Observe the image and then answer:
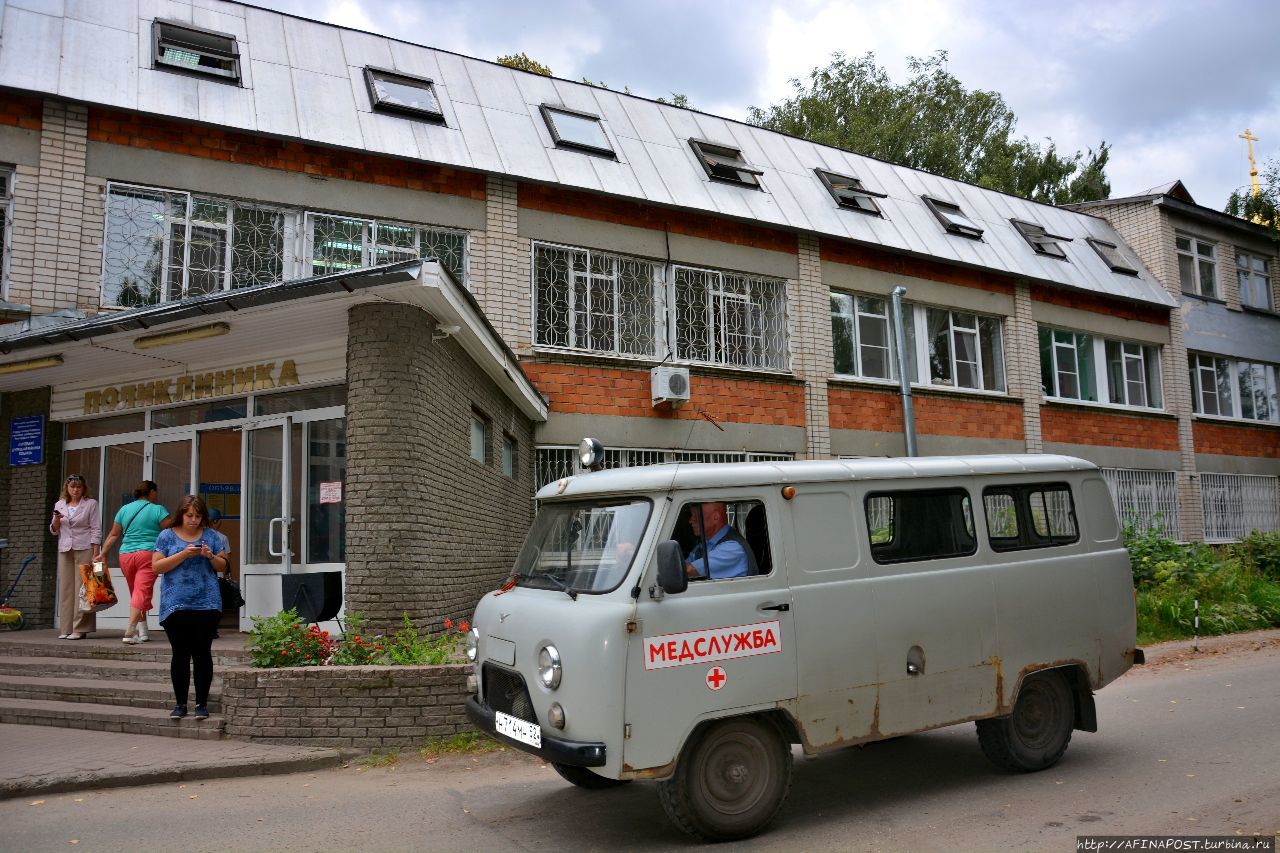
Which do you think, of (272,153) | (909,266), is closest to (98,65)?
(272,153)

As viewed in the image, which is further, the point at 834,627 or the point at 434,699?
the point at 434,699

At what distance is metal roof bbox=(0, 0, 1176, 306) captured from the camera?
11.4m

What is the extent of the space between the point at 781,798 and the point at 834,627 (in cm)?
97

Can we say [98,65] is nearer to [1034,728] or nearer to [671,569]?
[671,569]

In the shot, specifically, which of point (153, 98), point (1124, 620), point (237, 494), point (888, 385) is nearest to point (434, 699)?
point (237, 494)

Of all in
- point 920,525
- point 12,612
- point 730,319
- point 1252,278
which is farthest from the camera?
point 1252,278

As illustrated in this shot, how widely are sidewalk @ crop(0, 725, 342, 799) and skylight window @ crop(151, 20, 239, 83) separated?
8471 millimetres

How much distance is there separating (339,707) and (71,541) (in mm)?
4651

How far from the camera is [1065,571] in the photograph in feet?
20.7

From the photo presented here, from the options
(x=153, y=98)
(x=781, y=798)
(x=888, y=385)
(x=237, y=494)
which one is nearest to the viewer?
(x=781, y=798)

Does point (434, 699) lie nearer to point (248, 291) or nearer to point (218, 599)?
point (218, 599)

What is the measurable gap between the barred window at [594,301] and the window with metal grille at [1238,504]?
14972 mm

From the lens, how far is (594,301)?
1441cm

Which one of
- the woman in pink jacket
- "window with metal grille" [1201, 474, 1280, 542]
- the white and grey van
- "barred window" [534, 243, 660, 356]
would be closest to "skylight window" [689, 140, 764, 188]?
"barred window" [534, 243, 660, 356]
